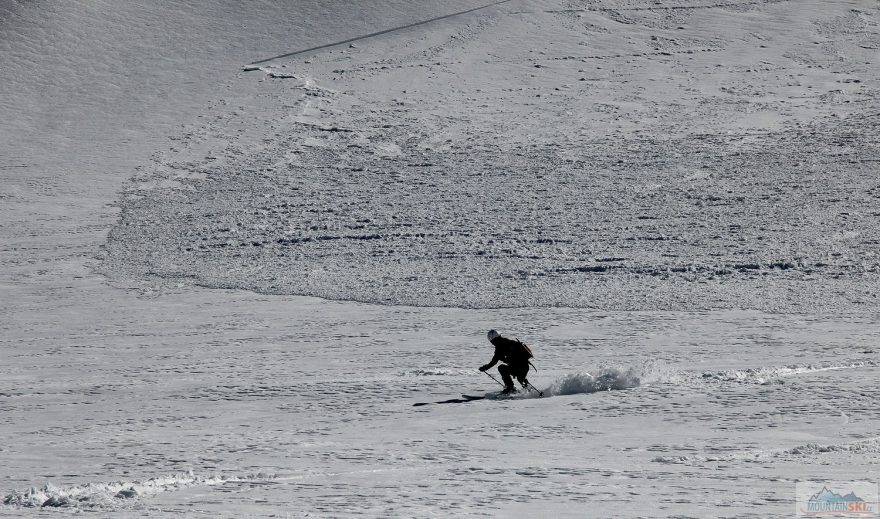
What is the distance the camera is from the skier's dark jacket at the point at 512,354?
1013 centimetres

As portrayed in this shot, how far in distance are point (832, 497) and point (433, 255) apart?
1156cm

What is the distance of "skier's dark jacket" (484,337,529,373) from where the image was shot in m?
10.1

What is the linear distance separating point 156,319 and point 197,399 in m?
4.52

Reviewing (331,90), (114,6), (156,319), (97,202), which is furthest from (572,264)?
(114,6)

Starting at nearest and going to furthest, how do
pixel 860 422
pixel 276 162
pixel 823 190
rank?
pixel 860 422, pixel 823 190, pixel 276 162

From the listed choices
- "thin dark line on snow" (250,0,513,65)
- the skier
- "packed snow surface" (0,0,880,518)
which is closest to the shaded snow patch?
"packed snow surface" (0,0,880,518)

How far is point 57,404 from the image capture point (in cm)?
1045

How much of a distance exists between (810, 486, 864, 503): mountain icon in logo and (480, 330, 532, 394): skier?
12.8ft

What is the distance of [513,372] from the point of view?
33.5 feet

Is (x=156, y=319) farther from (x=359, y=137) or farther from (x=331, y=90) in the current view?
(x=331, y=90)

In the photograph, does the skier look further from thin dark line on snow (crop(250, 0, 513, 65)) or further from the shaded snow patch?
thin dark line on snow (crop(250, 0, 513, 65))

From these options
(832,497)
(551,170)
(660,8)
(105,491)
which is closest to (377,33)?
(660,8)

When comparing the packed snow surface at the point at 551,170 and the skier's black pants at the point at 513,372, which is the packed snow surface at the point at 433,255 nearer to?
the packed snow surface at the point at 551,170

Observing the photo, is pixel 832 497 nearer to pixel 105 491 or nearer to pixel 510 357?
pixel 510 357
